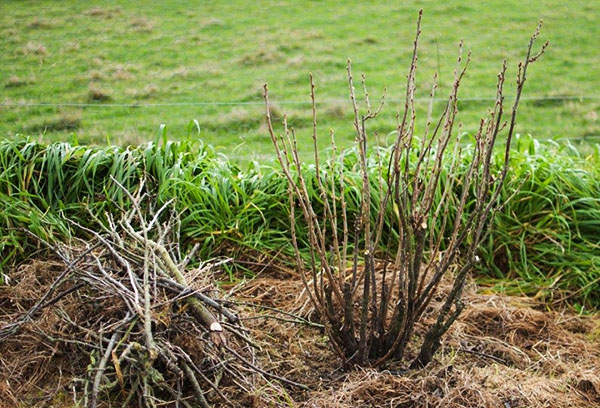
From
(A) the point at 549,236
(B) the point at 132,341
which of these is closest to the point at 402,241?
(B) the point at 132,341

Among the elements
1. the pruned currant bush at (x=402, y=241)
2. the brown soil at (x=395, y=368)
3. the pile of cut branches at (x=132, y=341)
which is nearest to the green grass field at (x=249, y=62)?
the brown soil at (x=395, y=368)

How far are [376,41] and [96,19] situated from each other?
119 inches

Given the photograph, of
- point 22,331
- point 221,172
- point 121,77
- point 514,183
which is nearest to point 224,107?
point 121,77

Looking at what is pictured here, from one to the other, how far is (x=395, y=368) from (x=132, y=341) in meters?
1.04

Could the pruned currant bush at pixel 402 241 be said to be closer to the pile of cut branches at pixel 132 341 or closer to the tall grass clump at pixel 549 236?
the pile of cut branches at pixel 132 341

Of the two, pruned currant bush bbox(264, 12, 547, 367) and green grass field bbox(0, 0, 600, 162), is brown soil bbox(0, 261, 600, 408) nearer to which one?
pruned currant bush bbox(264, 12, 547, 367)

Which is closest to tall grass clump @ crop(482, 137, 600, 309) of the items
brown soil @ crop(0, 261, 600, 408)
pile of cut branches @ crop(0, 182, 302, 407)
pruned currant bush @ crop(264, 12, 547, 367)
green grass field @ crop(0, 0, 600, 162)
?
brown soil @ crop(0, 261, 600, 408)

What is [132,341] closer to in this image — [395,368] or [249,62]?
[395,368]

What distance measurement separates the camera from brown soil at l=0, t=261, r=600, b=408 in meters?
2.84

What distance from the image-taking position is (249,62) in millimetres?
6965

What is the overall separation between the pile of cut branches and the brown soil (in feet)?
0.04

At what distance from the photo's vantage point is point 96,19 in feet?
20.7

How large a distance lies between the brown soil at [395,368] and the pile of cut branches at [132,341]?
12 millimetres

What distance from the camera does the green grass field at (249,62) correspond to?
19.2ft
